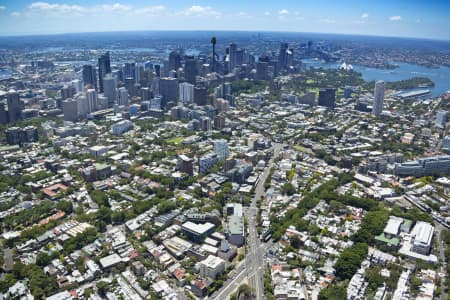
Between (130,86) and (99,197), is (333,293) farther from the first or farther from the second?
(130,86)

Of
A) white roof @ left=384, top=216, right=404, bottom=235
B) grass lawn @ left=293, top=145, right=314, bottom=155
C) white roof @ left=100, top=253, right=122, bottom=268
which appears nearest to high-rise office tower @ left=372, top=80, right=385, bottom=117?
grass lawn @ left=293, top=145, right=314, bottom=155

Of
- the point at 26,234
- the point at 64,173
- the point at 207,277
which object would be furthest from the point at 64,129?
the point at 207,277

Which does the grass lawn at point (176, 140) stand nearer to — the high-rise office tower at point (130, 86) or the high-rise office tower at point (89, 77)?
the high-rise office tower at point (130, 86)

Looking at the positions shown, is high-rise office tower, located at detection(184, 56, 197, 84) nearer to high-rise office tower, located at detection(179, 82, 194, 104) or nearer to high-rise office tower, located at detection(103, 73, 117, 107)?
high-rise office tower, located at detection(179, 82, 194, 104)

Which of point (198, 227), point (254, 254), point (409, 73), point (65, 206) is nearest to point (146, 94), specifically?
point (65, 206)

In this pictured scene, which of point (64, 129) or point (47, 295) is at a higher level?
point (64, 129)

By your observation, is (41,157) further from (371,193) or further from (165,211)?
(371,193)
